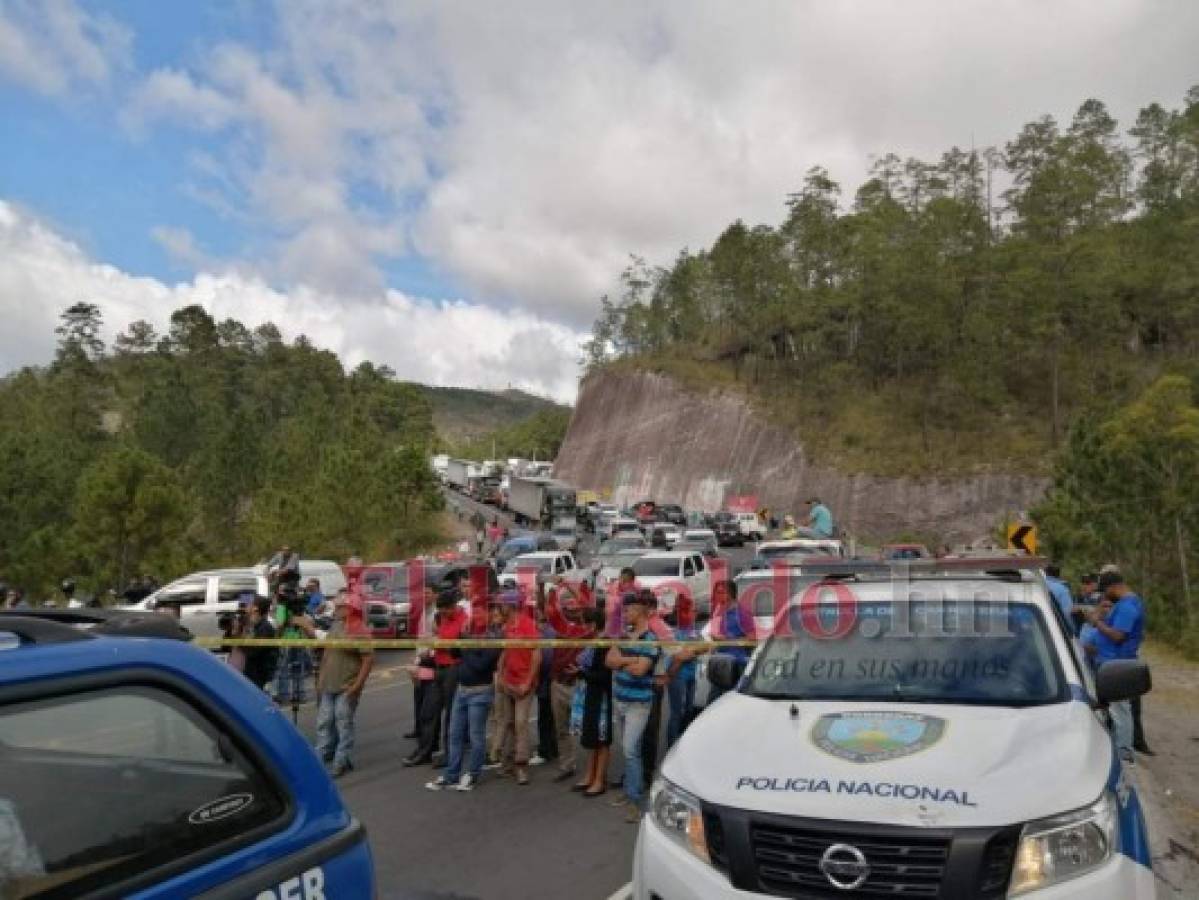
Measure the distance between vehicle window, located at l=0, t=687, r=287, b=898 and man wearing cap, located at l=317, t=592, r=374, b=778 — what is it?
7499mm

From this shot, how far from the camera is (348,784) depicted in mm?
9172

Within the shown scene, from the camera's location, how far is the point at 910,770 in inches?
150

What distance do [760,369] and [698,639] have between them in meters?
71.8

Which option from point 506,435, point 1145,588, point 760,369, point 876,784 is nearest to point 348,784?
point 876,784

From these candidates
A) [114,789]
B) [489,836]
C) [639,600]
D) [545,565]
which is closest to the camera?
[114,789]

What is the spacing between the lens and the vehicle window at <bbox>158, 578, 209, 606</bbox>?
1964 cm

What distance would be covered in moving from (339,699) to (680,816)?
6362 millimetres

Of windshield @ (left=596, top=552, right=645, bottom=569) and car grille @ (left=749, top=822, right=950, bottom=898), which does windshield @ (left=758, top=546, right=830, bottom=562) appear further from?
car grille @ (left=749, top=822, right=950, bottom=898)

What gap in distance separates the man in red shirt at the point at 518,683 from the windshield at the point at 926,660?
4.02 metres

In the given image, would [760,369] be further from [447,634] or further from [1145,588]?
[447,634]

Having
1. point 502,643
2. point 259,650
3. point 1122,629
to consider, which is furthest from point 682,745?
point 259,650

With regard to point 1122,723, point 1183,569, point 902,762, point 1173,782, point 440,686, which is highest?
point 902,762

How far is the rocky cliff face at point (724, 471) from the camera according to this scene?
54.2m

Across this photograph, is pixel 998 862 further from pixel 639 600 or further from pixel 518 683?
pixel 518 683
